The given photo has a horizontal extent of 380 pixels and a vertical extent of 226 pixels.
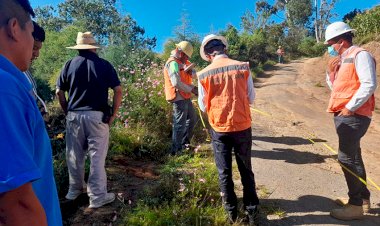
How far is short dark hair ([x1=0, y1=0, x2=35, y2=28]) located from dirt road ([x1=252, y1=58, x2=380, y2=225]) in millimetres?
3060

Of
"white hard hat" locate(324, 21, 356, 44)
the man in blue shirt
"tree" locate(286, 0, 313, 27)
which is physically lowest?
the man in blue shirt

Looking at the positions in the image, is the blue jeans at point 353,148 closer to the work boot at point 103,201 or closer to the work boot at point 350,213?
the work boot at point 350,213

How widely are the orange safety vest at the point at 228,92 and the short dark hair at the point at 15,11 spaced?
215 cm

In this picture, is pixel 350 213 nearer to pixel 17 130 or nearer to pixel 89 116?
pixel 89 116

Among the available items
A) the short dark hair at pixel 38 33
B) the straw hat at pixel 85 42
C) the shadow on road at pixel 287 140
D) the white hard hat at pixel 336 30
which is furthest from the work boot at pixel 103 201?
the shadow on road at pixel 287 140

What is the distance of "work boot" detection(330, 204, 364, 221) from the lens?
3492 mm

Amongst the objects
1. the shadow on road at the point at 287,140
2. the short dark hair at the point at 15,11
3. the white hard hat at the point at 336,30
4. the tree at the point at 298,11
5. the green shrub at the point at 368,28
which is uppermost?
the tree at the point at 298,11

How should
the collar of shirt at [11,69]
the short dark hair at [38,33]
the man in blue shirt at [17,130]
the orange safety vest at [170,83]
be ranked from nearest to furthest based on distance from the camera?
the man in blue shirt at [17,130] < the collar of shirt at [11,69] < the short dark hair at [38,33] < the orange safety vest at [170,83]

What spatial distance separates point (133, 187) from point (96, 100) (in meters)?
1.22

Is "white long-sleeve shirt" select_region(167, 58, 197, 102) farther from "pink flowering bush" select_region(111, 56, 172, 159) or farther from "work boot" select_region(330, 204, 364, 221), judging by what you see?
"work boot" select_region(330, 204, 364, 221)

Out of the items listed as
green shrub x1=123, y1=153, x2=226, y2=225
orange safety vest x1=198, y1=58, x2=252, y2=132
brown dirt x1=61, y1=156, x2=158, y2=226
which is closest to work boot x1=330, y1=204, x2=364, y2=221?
green shrub x1=123, y1=153, x2=226, y2=225

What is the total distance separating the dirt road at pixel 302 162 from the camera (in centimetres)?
375

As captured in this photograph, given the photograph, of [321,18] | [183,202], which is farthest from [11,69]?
[321,18]

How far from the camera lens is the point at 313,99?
1197cm
